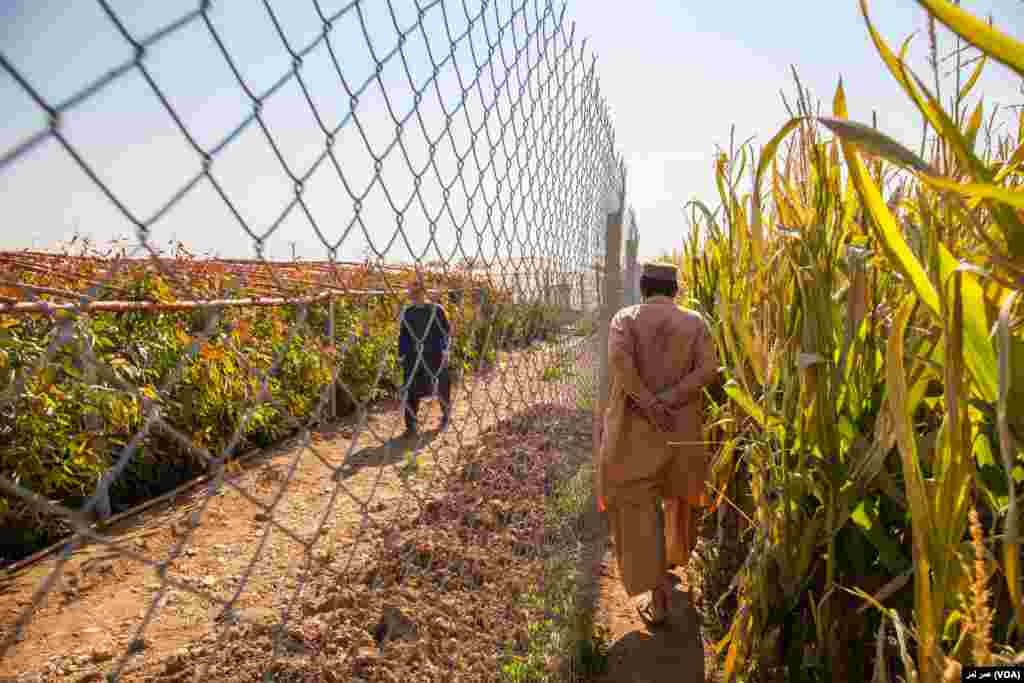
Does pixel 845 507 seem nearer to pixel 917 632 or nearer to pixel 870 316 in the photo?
pixel 870 316

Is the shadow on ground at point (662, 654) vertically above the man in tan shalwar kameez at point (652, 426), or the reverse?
the man in tan shalwar kameez at point (652, 426)

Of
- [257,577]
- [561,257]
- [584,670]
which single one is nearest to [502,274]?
[561,257]

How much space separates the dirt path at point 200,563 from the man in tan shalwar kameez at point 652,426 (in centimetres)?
42

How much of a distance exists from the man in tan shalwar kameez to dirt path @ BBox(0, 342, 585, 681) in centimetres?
42

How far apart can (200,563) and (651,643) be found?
244cm

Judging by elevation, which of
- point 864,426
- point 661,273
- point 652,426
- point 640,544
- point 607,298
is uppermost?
point 661,273

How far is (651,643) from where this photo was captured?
2451 mm

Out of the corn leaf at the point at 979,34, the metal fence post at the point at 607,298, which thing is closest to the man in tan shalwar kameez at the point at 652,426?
the metal fence post at the point at 607,298

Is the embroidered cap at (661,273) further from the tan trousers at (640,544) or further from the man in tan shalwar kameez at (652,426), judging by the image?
the tan trousers at (640,544)

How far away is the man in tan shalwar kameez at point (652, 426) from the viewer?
258 cm

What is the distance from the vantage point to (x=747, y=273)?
189 cm

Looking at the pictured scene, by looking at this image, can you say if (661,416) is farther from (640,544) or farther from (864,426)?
(864,426)

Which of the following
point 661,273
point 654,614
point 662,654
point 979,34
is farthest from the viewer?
point 661,273

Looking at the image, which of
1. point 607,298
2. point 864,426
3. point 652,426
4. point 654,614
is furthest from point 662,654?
point 607,298
